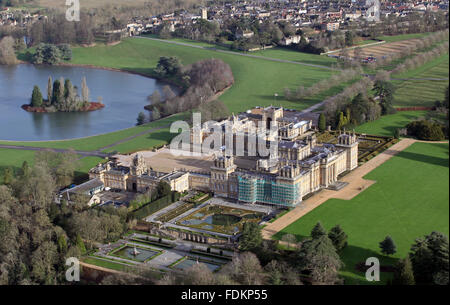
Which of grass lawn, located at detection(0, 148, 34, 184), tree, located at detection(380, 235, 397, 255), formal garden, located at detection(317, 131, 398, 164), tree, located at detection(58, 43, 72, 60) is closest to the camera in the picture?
tree, located at detection(380, 235, 397, 255)

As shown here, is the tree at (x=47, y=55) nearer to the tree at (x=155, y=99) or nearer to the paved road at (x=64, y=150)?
the tree at (x=155, y=99)

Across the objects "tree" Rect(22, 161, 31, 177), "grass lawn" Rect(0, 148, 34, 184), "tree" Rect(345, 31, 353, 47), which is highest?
"tree" Rect(345, 31, 353, 47)

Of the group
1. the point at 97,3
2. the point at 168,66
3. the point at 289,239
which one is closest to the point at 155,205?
the point at 289,239

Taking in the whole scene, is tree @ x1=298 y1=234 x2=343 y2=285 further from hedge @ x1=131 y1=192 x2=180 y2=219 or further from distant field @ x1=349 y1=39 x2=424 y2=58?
distant field @ x1=349 y1=39 x2=424 y2=58

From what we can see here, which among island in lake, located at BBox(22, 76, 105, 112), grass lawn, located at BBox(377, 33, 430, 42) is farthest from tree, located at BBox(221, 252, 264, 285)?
grass lawn, located at BBox(377, 33, 430, 42)

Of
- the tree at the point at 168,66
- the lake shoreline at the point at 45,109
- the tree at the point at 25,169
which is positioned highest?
the tree at the point at 168,66

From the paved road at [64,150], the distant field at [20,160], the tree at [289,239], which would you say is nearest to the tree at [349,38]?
the paved road at [64,150]
